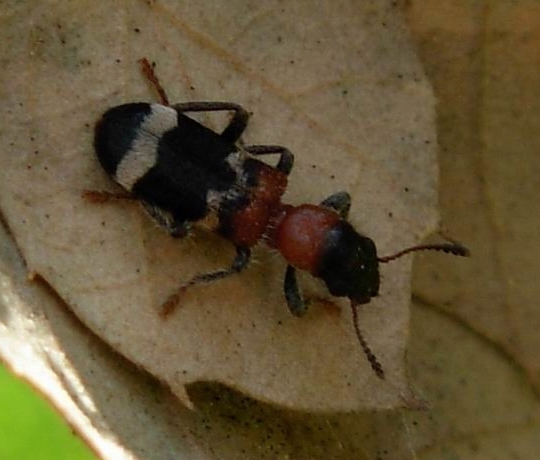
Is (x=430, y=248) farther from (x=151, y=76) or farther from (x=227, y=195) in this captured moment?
(x=151, y=76)

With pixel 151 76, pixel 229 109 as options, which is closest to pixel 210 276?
pixel 229 109

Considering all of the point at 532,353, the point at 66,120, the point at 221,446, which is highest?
the point at 66,120


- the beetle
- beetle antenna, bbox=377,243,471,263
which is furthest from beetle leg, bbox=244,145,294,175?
beetle antenna, bbox=377,243,471,263

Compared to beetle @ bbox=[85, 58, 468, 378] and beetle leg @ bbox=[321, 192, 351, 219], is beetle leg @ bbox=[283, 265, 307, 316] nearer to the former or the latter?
beetle @ bbox=[85, 58, 468, 378]

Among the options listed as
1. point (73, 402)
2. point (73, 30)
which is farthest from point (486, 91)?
point (73, 402)

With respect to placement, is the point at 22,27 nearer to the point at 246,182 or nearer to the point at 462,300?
the point at 246,182

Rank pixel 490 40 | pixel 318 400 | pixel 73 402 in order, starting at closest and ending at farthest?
pixel 73 402 < pixel 318 400 < pixel 490 40

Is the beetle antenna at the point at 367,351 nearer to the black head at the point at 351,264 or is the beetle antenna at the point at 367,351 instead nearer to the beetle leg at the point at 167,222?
the black head at the point at 351,264

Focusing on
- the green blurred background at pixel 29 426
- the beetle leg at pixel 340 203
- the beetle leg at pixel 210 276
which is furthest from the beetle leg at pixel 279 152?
the green blurred background at pixel 29 426
